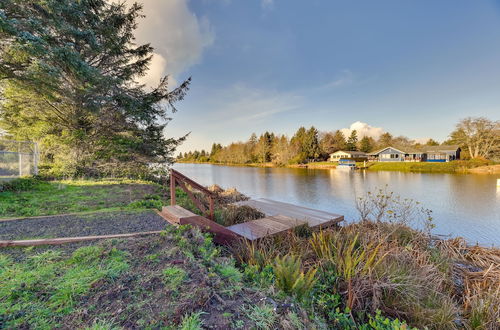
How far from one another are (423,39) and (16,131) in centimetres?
2456

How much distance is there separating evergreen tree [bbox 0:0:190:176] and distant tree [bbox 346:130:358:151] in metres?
48.2

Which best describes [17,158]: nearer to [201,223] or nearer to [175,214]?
[175,214]

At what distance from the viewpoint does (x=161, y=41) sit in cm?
1043

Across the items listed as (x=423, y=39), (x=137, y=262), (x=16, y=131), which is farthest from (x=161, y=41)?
(x=423, y=39)

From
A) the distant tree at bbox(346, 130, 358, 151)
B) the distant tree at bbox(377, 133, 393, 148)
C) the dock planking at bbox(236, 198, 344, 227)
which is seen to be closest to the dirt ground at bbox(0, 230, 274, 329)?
the dock planking at bbox(236, 198, 344, 227)

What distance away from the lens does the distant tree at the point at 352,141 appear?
162ft

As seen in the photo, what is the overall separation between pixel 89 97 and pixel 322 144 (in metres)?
45.5

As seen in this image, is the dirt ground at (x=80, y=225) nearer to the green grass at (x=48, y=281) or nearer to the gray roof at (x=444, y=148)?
the green grass at (x=48, y=281)

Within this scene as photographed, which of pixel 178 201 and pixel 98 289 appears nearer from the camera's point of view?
pixel 98 289

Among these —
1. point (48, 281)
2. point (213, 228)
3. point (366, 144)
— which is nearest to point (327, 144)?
point (366, 144)

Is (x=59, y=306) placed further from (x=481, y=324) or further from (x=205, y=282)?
(x=481, y=324)

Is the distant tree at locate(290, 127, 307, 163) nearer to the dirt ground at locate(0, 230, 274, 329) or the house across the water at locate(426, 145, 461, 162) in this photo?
the house across the water at locate(426, 145, 461, 162)

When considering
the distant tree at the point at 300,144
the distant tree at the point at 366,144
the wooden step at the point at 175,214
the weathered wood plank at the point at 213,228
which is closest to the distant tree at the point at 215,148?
the distant tree at the point at 300,144

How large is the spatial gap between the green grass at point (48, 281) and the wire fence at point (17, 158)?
7.15 metres
